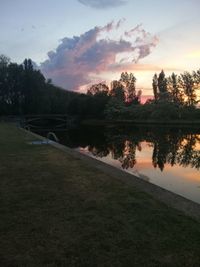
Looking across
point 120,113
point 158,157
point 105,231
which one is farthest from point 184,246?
point 120,113

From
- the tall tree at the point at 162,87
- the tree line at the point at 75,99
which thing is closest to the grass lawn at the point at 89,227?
the tree line at the point at 75,99

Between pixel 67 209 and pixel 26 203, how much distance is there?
102 cm

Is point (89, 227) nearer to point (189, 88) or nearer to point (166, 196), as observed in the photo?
point (166, 196)

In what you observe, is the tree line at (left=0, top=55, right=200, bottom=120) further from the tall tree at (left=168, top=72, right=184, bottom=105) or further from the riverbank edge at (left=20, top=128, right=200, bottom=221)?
the riverbank edge at (left=20, top=128, right=200, bottom=221)

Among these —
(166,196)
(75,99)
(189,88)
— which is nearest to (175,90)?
(189,88)

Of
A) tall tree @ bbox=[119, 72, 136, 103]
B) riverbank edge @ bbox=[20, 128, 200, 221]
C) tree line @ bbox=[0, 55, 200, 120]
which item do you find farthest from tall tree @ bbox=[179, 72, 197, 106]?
riverbank edge @ bbox=[20, 128, 200, 221]

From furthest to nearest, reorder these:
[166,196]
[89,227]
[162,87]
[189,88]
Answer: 1. [162,87]
2. [189,88]
3. [166,196]
4. [89,227]

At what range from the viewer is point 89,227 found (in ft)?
19.1

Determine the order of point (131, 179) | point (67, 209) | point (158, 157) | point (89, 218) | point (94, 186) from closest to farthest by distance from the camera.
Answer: point (89, 218), point (67, 209), point (94, 186), point (131, 179), point (158, 157)

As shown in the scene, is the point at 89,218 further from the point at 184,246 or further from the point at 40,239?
the point at 184,246

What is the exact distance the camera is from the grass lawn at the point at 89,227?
4668 millimetres

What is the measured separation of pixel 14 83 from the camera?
88.7m

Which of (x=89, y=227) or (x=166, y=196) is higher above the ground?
(x=89, y=227)

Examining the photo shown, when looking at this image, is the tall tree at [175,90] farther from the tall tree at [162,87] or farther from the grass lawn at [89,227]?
the grass lawn at [89,227]
